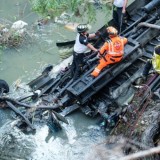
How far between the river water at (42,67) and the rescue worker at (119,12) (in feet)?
8.31

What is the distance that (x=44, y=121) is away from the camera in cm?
906

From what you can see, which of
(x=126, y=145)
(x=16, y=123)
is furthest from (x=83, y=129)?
(x=126, y=145)

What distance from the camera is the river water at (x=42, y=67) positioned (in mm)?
8266

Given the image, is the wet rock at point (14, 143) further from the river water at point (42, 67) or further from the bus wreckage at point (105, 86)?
the bus wreckage at point (105, 86)

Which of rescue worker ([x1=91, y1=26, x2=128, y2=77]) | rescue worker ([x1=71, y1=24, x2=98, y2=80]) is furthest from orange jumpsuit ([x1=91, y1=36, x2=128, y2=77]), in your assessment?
rescue worker ([x1=71, y1=24, x2=98, y2=80])

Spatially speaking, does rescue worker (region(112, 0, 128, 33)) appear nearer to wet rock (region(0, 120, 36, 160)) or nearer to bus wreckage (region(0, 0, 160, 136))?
bus wreckage (region(0, 0, 160, 136))

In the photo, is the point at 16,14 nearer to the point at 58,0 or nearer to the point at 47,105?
the point at 47,105

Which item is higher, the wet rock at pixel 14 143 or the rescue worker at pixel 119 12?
the rescue worker at pixel 119 12

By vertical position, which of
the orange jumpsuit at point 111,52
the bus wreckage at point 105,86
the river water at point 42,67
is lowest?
the river water at point 42,67

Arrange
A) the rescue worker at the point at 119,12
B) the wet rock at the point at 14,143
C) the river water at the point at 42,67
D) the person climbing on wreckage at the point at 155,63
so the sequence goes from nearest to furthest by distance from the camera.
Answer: the person climbing on wreckage at the point at 155,63 → the wet rock at the point at 14,143 → the river water at the point at 42,67 → the rescue worker at the point at 119,12

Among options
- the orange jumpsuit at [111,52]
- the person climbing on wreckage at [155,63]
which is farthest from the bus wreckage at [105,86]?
the person climbing on wreckage at [155,63]

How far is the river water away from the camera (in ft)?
27.1

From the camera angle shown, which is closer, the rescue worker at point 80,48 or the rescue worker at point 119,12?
the rescue worker at point 80,48

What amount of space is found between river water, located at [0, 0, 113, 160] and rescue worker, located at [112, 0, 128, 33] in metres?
2.53
